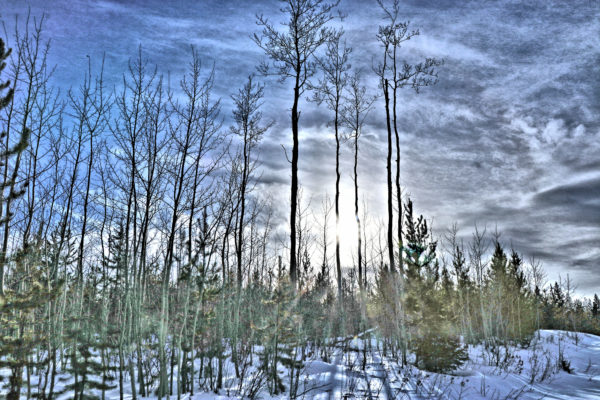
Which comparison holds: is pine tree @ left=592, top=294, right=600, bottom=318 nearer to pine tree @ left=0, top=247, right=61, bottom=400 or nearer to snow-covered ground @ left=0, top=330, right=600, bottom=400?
snow-covered ground @ left=0, top=330, right=600, bottom=400

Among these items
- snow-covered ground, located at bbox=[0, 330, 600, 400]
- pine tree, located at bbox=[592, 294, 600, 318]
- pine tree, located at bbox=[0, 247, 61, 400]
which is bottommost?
pine tree, located at bbox=[592, 294, 600, 318]

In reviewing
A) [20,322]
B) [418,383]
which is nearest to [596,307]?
[418,383]

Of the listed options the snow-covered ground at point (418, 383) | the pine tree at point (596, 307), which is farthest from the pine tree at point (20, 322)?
the pine tree at point (596, 307)

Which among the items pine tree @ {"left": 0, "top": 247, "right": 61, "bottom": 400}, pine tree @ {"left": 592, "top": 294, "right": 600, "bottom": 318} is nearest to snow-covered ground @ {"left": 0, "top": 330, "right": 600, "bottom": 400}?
pine tree @ {"left": 0, "top": 247, "right": 61, "bottom": 400}

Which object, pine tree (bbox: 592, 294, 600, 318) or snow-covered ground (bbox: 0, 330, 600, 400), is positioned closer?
snow-covered ground (bbox: 0, 330, 600, 400)

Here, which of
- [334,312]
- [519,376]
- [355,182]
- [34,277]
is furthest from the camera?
[334,312]

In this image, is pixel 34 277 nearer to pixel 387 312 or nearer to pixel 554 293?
pixel 387 312

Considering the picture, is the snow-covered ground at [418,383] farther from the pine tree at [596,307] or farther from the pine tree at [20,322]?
the pine tree at [596,307]

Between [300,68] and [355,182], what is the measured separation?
7394mm

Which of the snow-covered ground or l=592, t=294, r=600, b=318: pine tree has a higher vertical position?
the snow-covered ground

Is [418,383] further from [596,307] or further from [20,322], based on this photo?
[596,307]

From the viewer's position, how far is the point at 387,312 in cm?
1550

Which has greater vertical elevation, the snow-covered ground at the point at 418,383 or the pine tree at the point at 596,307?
the snow-covered ground at the point at 418,383

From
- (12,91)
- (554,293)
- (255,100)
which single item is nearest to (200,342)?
(12,91)
